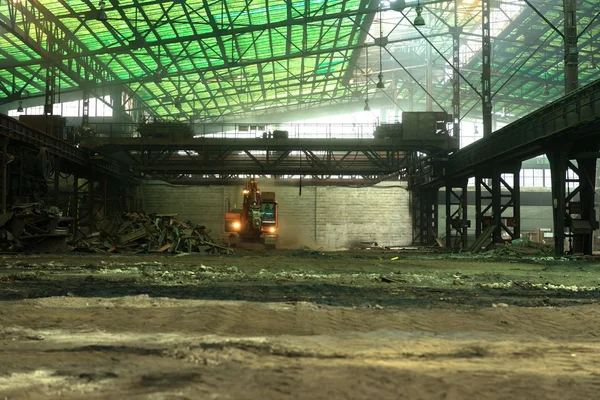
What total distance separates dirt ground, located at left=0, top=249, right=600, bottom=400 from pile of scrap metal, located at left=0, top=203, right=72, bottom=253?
33.8ft

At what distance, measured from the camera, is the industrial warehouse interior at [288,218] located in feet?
11.9

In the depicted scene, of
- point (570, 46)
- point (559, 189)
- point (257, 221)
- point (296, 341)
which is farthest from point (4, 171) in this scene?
point (570, 46)

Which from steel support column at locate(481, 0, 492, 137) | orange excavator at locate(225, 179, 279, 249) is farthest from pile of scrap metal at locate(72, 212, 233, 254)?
steel support column at locate(481, 0, 492, 137)

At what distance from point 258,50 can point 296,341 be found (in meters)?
30.6

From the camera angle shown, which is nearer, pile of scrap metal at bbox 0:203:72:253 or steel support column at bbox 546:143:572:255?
steel support column at bbox 546:143:572:255

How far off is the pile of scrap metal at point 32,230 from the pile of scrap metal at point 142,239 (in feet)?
3.83

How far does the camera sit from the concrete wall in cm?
3472

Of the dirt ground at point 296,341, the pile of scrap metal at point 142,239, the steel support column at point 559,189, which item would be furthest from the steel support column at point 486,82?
the dirt ground at point 296,341

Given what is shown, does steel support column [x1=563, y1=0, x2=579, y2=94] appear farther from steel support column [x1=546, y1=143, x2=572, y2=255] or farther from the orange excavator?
the orange excavator

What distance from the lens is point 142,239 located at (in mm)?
20781

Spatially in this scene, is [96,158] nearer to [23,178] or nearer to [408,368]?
[23,178]

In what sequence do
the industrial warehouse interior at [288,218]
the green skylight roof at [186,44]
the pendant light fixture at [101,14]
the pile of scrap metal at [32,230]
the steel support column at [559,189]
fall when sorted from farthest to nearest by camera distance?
1. the green skylight roof at [186,44]
2. the pendant light fixture at [101,14]
3. the pile of scrap metal at [32,230]
4. the steel support column at [559,189]
5. the industrial warehouse interior at [288,218]

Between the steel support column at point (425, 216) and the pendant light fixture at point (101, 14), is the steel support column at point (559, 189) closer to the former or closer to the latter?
the steel support column at point (425, 216)

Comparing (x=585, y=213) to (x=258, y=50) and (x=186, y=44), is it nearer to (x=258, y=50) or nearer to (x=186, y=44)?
(x=186, y=44)
